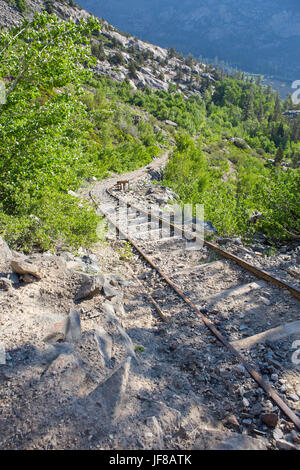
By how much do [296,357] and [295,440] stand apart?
46.2 inches

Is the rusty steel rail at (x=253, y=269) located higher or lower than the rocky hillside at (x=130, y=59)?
lower

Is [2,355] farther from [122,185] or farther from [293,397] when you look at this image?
[122,185]

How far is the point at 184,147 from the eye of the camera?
A: 23047 millimetres

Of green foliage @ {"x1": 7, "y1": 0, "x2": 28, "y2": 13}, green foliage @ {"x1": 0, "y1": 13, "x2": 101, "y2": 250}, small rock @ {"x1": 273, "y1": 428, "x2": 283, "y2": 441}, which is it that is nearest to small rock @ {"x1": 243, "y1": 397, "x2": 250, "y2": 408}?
small rock @ {"x1": 273, "y1": 428, "x2": 283, "y2": 441}

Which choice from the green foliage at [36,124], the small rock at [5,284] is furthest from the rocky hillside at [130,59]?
the small rock at [5,284]

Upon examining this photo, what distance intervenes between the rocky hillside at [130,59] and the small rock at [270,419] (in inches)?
3845

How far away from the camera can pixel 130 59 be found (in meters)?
106

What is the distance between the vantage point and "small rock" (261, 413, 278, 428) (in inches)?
103

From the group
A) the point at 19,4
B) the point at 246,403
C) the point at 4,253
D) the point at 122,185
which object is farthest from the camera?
the point at 19,4

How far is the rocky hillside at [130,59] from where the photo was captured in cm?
8862

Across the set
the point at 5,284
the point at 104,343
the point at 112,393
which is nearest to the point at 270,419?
the point at 112,393

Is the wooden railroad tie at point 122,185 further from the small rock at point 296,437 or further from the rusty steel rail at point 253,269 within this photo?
the small rock at point 296,437

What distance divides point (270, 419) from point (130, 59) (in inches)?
4958

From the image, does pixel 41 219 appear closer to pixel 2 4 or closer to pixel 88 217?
pixel 88 217
